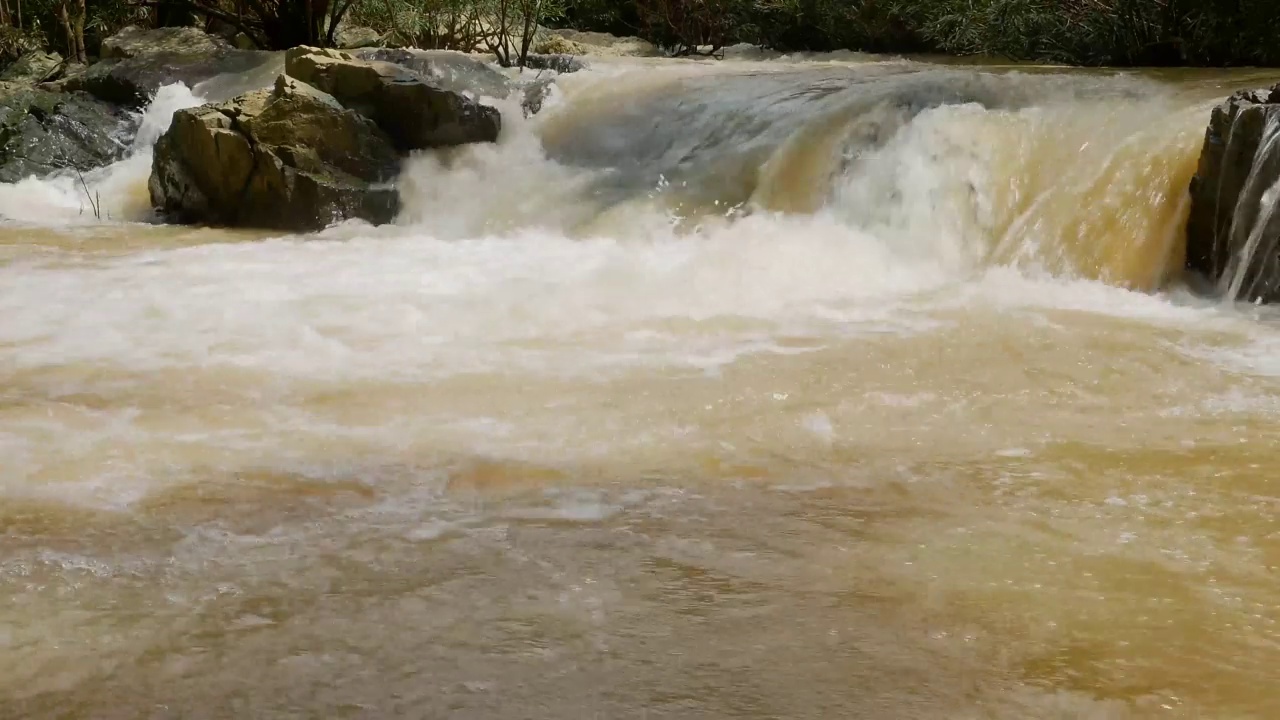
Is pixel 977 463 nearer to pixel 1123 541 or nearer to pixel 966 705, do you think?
pixel 1123 541

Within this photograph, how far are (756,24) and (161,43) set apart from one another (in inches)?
254

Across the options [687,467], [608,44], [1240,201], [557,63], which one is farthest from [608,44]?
[687,467]

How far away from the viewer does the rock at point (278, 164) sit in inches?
282

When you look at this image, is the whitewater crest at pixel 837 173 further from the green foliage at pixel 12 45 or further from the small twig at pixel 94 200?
the green foliage at pixel 12 45

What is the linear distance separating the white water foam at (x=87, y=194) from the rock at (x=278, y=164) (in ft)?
2.16

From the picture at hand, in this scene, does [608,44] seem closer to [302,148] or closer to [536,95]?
[536,95]

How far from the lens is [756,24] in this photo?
13.2 metres

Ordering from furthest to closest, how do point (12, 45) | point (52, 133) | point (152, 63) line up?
point (12, 45), point (152, 63), point (52, 133)

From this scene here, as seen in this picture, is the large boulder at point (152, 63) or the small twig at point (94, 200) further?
the large boulder at point (152, 63)

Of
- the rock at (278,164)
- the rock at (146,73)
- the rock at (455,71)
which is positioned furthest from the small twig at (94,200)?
the rock at (455,71)

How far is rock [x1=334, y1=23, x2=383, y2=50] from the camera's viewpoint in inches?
457

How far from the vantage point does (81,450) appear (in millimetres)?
2584

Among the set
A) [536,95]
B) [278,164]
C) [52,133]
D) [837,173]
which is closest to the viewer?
[837,173]

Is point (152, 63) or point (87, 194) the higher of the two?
point (152, 63)
